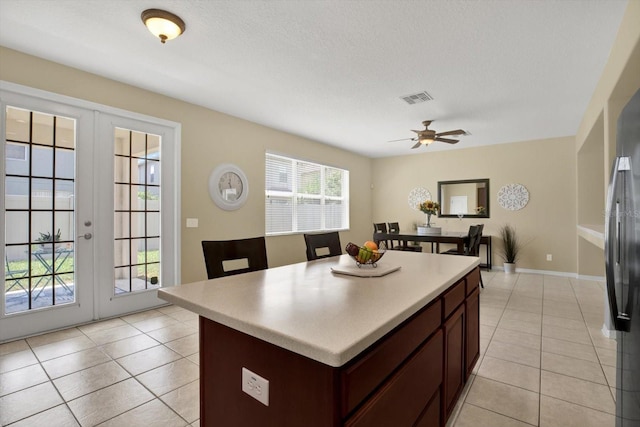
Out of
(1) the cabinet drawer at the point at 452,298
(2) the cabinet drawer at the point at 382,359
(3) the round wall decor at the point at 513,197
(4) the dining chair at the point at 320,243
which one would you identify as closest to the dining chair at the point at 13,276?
(4) the dining chair at the point at 320,243

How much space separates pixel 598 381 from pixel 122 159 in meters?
4.70

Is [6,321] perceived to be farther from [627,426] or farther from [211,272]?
[627,426]

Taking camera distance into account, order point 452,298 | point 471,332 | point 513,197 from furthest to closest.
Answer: point 513,197 < point 471,332 < point 452,298

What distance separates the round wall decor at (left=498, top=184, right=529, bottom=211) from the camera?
6029 mm

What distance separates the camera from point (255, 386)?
989 mm

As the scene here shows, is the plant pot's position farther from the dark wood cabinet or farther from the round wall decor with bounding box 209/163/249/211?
the dark wood cabinet

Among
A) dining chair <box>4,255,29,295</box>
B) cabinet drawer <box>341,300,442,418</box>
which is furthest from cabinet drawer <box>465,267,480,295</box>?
dining chair <box>4,255,29,295</box>

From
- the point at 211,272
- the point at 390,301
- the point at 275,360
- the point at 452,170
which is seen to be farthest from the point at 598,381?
the point at 452,170

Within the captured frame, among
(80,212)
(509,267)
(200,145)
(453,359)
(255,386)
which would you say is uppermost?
(200,145)

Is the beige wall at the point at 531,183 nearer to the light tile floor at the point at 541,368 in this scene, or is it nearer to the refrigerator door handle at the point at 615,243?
the light tile floor at the point at 541,368

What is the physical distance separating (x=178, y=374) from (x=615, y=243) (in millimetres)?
2672

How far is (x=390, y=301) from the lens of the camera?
1148 millimetres

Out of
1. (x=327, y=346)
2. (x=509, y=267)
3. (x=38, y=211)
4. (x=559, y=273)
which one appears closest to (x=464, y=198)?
(x=509, y=267)

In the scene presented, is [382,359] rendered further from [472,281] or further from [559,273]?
[559,273]
